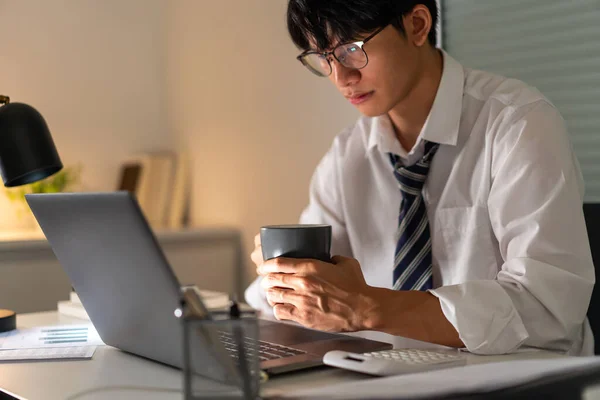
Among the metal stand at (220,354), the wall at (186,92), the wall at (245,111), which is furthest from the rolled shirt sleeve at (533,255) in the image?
the wall at (186,92)

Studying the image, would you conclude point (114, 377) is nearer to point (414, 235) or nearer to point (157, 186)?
point (414, 235)

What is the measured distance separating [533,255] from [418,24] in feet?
1.84

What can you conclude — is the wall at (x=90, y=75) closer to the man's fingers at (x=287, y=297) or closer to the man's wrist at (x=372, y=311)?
the man's fingers at (x=287, y=297)

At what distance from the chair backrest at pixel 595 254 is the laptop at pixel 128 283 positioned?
0.51 meters

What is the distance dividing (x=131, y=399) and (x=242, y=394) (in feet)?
0.67

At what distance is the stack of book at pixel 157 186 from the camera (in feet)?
10.3

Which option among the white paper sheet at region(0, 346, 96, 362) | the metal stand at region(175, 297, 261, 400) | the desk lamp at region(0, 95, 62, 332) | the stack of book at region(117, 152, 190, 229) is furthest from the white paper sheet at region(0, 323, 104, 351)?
the stack of book at region(117, 152, 190, 229)

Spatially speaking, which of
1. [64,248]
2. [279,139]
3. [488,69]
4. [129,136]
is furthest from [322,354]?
[129,136]

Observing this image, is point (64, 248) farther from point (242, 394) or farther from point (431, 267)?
point (431, 267)

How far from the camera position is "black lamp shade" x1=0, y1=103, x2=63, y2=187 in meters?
1.17

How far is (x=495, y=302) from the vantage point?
1048 mm

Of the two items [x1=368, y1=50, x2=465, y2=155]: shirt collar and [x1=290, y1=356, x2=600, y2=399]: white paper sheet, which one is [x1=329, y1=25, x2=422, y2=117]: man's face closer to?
[x1=368, y1=50, x2=465, y2=155]: shirt collar

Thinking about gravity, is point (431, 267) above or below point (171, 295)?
below

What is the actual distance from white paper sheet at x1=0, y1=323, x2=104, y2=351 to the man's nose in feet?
2.10
